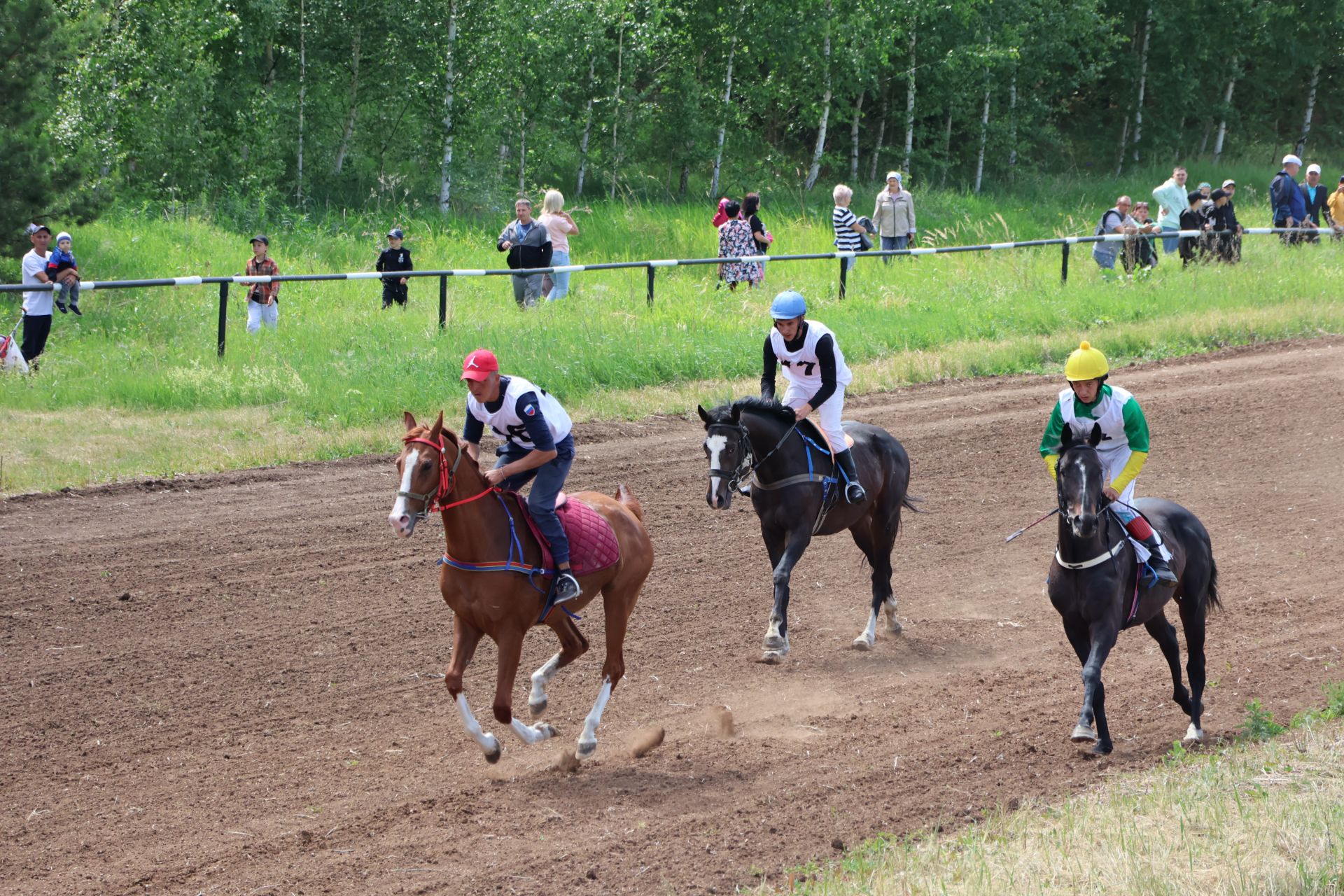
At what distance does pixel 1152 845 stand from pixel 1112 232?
18666mm

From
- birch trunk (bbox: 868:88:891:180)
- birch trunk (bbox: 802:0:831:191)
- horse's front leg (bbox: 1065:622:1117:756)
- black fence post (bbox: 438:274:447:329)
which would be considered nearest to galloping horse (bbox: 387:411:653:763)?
horse's front leg (bbox: 1065:622:1117:756)

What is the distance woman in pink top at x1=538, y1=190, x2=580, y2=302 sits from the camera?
774 inches

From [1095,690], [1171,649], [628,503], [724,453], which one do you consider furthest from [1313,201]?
Result: [628,503]

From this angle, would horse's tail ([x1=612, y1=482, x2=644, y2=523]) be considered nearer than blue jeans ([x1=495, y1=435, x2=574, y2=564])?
No

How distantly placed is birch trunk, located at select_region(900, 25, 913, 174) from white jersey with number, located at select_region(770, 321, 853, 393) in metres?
25.6

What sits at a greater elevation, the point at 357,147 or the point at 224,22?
the point at 224,22

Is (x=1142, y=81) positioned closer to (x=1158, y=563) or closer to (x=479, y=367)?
(x=1158, y=563)

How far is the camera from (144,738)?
8.06 m

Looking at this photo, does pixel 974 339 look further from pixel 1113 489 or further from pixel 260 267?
pixel 1113 489

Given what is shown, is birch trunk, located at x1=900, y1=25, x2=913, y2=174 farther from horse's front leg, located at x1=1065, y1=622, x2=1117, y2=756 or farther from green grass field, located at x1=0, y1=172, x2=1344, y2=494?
horse's front leg, located at x1=1065, y1=622, x2=1117, y2=756

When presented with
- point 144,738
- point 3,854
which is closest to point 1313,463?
point 144,738

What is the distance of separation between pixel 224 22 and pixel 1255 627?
75.6 feet

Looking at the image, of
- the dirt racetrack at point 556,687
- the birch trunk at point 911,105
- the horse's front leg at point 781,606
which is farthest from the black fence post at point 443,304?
the birch trunk at point 911,105

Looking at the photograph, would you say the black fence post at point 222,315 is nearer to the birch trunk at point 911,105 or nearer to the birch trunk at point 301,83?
the birch trunk at point 301,83
